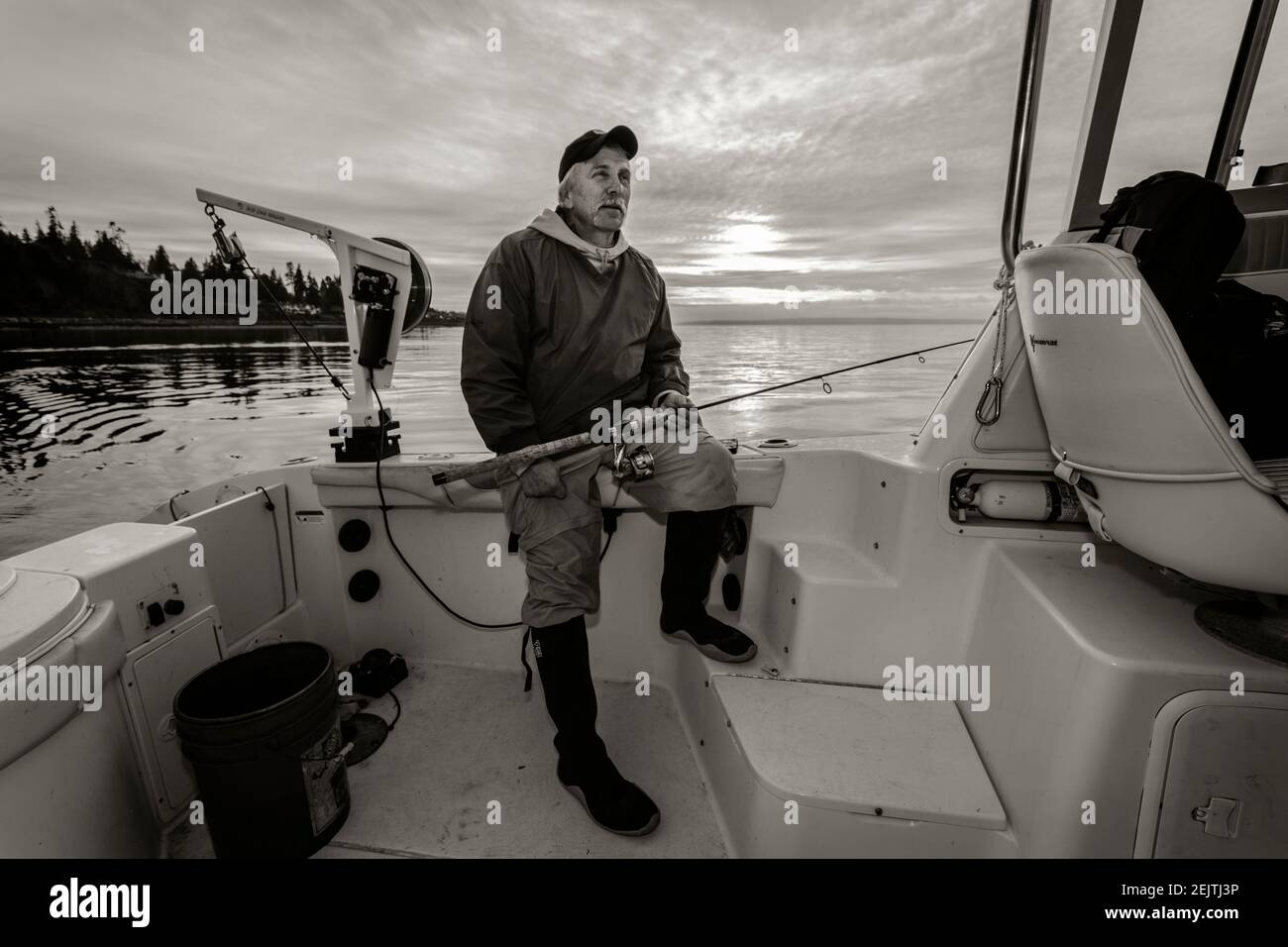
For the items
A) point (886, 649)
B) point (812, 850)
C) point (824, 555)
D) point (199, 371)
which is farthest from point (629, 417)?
point (199, 371)

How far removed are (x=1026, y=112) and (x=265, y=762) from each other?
8.24ft

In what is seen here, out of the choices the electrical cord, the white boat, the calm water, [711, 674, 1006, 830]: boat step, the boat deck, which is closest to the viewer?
the white boat

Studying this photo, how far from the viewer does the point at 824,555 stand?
2039 mm

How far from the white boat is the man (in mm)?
223

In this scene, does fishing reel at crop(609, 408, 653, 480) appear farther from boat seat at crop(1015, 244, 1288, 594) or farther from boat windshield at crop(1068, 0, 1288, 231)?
boat windshield at crop(1068, 0, 1288, 231)

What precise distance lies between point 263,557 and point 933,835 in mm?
2407

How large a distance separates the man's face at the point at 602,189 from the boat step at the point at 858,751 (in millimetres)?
1511

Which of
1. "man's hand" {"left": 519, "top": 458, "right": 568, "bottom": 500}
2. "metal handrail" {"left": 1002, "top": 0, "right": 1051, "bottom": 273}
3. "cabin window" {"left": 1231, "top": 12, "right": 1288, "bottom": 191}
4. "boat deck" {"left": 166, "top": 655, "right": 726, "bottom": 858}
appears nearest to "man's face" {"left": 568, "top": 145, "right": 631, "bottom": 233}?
"man's hand" {"left": 519, "top": 458, "right": 568, "bottom": 500}

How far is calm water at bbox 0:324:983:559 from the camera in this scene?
6.64 metres

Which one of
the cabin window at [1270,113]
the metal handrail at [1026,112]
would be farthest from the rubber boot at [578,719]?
the cabin window at [1270,113]

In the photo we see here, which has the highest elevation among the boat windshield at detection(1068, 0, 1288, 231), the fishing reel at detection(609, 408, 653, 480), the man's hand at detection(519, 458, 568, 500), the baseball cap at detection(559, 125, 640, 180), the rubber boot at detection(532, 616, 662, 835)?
the boat windshield at detection(1068, 0, 1288, 231)

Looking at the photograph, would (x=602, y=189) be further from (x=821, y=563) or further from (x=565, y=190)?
(x=821, y=563)

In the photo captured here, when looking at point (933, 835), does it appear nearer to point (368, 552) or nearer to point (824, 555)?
point (824, 555)

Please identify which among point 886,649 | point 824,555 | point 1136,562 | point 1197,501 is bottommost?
point 886,649
